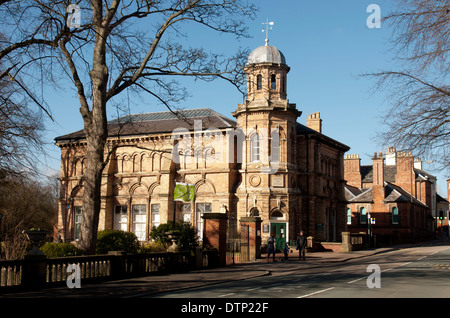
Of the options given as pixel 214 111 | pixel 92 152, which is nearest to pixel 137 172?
pixel 214 111

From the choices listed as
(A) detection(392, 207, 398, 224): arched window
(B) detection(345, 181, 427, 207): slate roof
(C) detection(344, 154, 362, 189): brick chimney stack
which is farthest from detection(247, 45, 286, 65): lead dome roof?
(C) detection(344, 154, 362, 189): brick chimney stack

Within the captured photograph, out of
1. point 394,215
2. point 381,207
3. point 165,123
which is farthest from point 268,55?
point 394,215

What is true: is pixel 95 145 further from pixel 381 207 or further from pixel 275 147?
pixel 381 207

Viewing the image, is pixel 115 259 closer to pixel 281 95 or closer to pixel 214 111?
pixel 281 95

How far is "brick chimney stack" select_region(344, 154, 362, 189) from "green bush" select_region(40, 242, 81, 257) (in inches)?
2343

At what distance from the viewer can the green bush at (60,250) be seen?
17.9 m

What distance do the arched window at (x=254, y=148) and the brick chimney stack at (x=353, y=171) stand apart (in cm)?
3593

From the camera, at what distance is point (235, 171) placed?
4200 centimetres

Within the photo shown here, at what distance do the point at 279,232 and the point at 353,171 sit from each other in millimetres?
37195

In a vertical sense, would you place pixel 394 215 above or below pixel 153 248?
above

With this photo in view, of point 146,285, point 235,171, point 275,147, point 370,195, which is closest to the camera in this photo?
point 146,285

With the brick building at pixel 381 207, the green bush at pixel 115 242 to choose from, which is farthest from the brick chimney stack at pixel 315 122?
the green bush at pixel 115 242

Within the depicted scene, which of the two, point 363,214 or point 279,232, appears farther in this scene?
point 363,214
